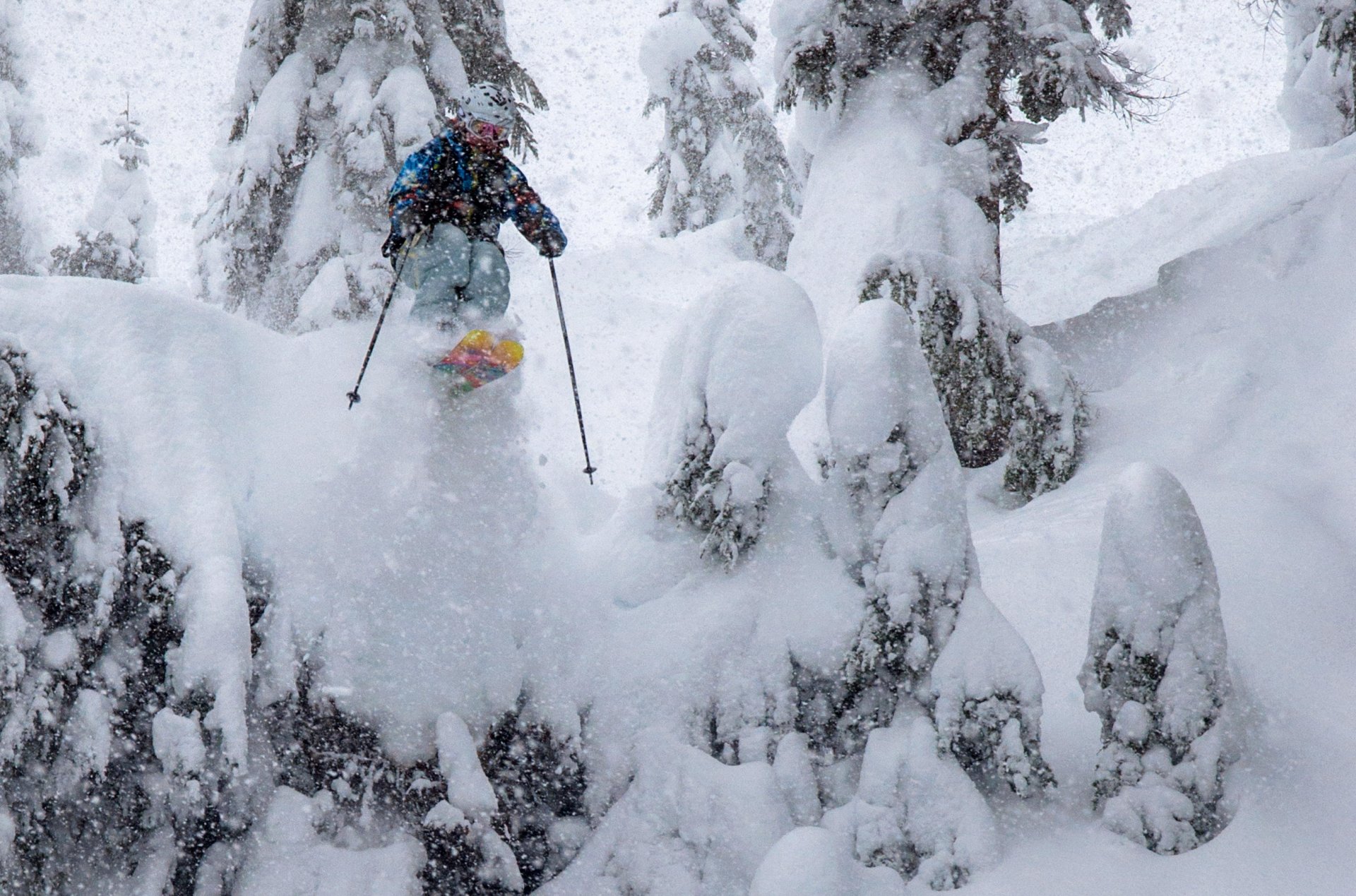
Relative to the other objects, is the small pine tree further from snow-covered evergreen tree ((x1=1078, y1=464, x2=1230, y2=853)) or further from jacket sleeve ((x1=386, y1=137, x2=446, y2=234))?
jacket sleeve ((x1=386, y1=137, x2=446, y2=234))

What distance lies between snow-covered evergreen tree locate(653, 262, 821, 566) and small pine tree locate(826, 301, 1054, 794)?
12.3 inches

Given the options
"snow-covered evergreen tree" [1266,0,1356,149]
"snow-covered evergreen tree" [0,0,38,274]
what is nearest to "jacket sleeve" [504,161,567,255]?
"snow-covered evergreen tree" [1266,0,1356,149]

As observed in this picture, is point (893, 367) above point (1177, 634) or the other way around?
above

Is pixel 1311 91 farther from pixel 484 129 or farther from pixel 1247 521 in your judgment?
pixel 484 129

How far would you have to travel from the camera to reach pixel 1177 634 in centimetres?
503

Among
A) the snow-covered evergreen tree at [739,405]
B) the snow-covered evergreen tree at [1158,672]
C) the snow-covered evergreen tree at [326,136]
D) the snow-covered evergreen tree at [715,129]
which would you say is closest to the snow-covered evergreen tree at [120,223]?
the snow-covered evergreen tree at [326,136]

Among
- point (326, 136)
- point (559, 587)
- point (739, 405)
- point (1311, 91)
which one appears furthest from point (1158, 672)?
point (1311, 91)

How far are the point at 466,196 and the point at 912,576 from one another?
3.56 meters

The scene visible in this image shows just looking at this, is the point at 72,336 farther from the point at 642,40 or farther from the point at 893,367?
the point at 642,40

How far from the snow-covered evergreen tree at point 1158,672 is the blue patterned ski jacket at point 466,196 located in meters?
3.87

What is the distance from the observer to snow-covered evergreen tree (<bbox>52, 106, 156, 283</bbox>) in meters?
19.6

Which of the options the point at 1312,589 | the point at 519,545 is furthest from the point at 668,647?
the point at 1312,589

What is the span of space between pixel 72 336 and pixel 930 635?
4.81 m

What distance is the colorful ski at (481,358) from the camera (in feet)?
17.3
